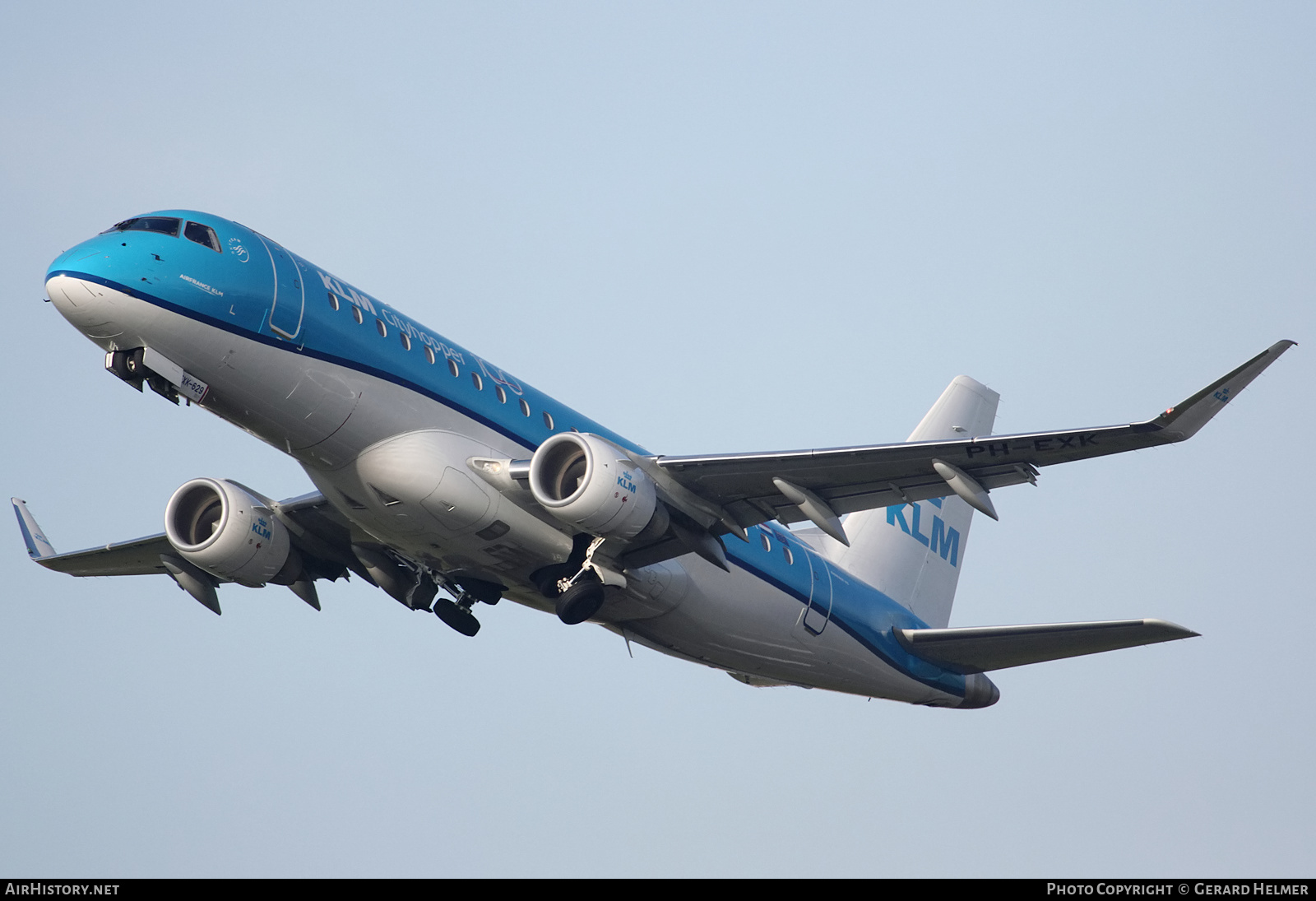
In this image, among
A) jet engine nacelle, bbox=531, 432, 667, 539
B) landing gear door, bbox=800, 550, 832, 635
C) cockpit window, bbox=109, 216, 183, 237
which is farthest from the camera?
landing gear door, bbox=800, 550, 832, 635

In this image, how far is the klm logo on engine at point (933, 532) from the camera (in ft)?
116

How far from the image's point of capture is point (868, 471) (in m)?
23.6

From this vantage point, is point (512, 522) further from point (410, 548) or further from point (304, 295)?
point (304, 295)

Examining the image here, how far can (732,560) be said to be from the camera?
27.5 m

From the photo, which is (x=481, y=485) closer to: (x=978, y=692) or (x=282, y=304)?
(x=282, y=304)

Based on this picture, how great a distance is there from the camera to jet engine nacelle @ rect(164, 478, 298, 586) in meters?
26.3

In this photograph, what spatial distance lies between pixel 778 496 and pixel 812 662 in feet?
19.6

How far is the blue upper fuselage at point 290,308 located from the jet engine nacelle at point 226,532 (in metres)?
5.13

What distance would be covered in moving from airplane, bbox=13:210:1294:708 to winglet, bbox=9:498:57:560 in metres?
0.06

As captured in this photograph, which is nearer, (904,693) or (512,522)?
(512,522)

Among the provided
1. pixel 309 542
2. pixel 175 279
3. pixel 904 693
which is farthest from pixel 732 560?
pixel 175 279

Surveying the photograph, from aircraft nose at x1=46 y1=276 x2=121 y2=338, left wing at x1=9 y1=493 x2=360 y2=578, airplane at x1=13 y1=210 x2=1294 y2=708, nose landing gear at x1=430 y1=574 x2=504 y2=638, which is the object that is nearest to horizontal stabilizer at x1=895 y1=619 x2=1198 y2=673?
airplane at x1=13 y1=210 x2=1294 y2=708

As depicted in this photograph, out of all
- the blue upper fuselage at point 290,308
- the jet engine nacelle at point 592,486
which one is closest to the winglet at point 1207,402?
the jet engine nacelle at point 592,486

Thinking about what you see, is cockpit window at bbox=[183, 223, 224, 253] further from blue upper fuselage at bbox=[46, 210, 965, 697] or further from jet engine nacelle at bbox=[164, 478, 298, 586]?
jet engine nacelle at bbox=[164, 478, 298, 586]
